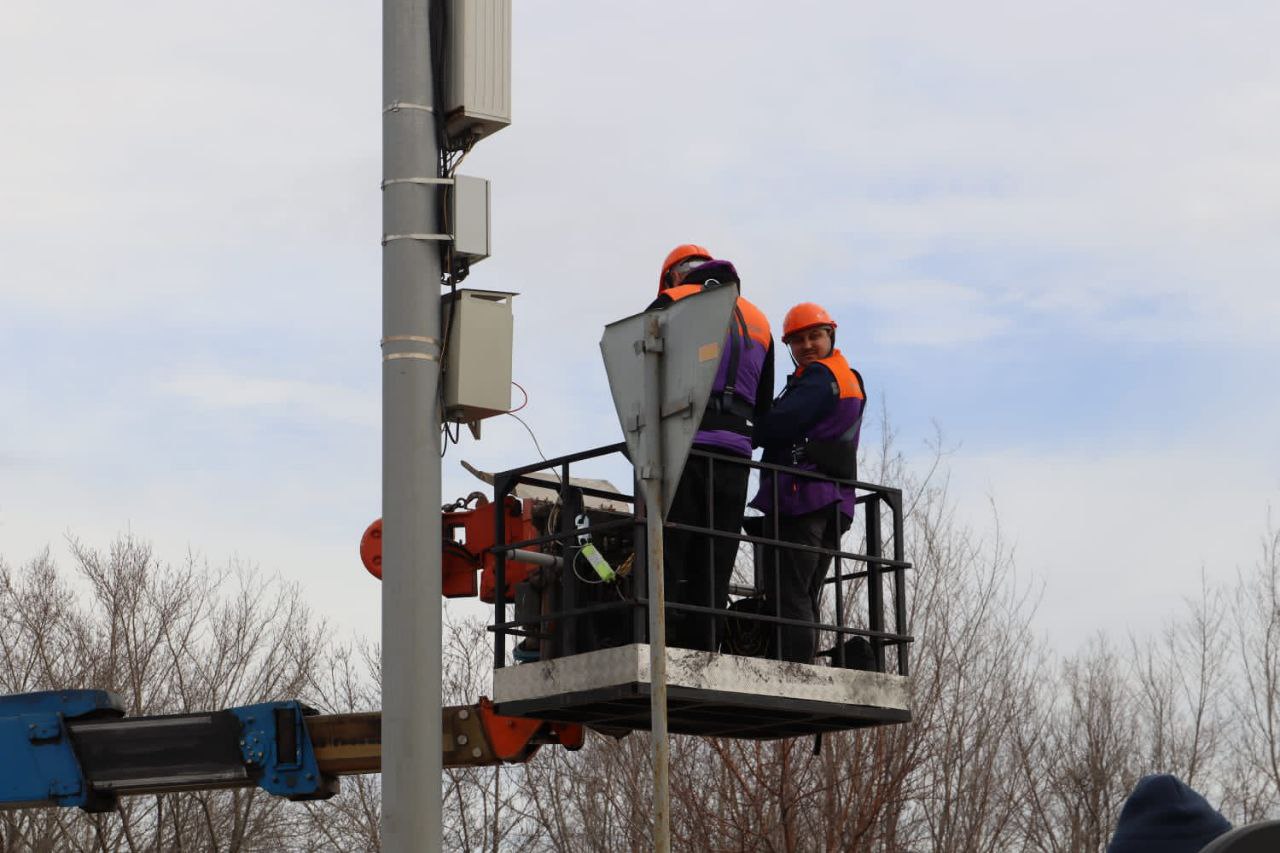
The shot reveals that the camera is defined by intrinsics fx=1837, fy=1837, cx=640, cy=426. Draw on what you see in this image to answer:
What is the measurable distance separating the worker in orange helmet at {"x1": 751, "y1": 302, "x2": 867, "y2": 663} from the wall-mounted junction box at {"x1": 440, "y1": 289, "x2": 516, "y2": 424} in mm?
1652

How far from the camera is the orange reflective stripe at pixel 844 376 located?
9.02 meters

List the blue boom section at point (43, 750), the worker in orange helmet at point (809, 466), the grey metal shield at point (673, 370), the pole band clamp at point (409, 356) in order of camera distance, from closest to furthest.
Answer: the grey metal shield at point (673, 370), the pole band clamp at point (409, 356), the worker in orange helmet at point (809, 466), the blue boom section at point (43, 750)

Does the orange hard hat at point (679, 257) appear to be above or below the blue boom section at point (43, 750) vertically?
above

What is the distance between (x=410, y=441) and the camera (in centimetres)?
715

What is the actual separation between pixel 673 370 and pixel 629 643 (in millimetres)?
1941

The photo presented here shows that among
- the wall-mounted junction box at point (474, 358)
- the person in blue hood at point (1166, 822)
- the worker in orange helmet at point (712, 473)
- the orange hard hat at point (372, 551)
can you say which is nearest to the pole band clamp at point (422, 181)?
the wall-mounted junction box at point (474, 358)

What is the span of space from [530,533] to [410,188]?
1.89 m

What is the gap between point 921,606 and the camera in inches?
899

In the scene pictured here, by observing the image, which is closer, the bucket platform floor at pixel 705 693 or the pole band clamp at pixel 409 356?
the pole band clamp at pixel 409 356

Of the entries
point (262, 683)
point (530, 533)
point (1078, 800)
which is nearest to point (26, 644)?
Result: point (262, 683)

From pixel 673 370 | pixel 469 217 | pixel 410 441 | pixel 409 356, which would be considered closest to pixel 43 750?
pixel 410 441

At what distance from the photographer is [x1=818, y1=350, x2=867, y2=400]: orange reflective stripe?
29.6 feet

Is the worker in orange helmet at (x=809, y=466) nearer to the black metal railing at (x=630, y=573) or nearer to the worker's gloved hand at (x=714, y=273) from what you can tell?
the black metal railing at (x=630, y=573)

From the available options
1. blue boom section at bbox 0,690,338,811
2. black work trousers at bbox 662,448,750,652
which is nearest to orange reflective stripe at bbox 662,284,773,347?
black work trousers at bbox 662,448,750,652
